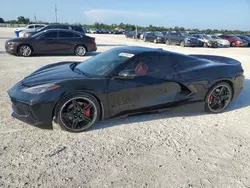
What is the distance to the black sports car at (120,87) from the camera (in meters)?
3.61

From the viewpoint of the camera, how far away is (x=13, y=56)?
37.8 ft

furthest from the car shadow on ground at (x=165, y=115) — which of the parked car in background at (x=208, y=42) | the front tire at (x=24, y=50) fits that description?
the parked car in background at (x=208, y=42)

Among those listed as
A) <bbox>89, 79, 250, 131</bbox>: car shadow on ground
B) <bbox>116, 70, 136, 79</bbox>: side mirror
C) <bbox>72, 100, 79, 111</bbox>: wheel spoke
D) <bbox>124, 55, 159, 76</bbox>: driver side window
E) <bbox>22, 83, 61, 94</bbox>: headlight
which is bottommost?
<bbox>89, 79, 250, 131</bbox>: car shadow on ground

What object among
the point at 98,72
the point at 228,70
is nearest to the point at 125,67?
the point at 98,72

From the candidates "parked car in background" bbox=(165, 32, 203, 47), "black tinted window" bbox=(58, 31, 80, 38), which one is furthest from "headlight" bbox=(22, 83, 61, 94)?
"parked car in background" bbox=(165, 32, 203, 47)

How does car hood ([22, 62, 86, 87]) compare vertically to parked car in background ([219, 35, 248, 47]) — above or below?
above

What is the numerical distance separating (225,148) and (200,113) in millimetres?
1381

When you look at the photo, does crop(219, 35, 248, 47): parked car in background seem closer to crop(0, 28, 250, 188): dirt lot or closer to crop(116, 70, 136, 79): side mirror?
crop(0, 28, 250, 188): dirt lot

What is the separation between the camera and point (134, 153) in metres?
3.28

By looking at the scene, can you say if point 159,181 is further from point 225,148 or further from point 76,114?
point 76,114

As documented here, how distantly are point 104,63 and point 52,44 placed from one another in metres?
8.65

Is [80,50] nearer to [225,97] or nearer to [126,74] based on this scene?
[225,97]

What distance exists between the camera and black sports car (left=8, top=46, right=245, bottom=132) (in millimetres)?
3607

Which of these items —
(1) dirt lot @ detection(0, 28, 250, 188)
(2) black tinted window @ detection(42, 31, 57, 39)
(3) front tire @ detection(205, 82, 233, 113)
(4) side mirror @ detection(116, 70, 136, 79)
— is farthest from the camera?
(2) black tinted window @ detection(42, 31, 57, 39)
